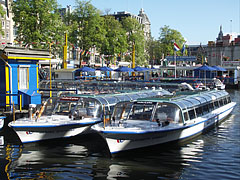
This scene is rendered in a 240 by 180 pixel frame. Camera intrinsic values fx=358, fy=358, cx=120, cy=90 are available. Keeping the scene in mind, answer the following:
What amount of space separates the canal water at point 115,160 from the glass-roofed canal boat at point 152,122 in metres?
0.58

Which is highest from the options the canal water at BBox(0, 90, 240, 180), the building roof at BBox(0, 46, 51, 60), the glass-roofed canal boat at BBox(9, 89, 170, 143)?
the building roof at BBox(0, 46, 51, 60)

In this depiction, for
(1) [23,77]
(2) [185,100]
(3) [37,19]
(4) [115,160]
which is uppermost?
(3) [37,19]

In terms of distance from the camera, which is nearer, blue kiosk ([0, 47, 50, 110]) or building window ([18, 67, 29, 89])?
blue kiosk ([0, 47, 50, 110])

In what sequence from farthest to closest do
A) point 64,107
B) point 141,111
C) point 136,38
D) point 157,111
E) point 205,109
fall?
point 136,38, point 205,109, point 64,107, point 141,111, point 157,111

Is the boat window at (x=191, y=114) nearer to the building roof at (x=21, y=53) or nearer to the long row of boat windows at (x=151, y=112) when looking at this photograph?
the long row of boat windows at (x=151, y=112)

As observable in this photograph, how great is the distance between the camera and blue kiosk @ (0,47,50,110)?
91.4 feet

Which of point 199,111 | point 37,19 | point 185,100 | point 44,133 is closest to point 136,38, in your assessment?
point 37,19

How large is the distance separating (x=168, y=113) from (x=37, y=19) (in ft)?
125

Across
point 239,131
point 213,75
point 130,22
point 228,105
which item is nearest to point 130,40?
point 130,22

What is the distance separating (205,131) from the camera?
2406cm

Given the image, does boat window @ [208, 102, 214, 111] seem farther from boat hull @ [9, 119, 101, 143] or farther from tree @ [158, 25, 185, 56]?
tree @ [158, 25, 185, 56]

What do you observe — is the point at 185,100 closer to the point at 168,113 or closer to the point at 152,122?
the point at 168,113

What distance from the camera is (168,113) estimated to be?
2073 cm

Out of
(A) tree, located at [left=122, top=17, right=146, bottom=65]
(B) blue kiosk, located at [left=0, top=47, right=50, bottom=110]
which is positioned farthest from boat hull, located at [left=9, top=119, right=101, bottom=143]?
(A) tree, located at [left=122, top=17, right=146, bottom=65]
